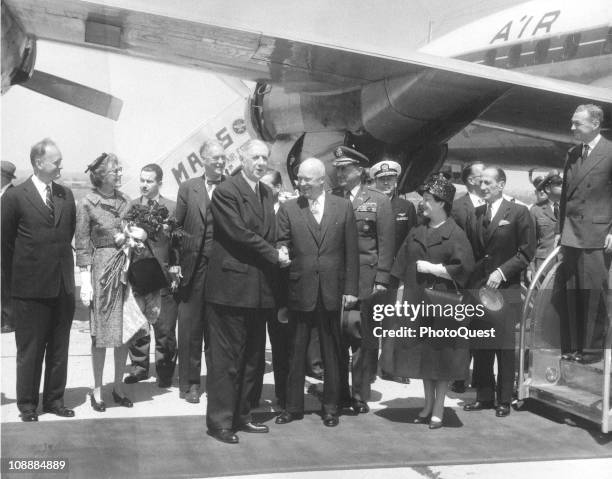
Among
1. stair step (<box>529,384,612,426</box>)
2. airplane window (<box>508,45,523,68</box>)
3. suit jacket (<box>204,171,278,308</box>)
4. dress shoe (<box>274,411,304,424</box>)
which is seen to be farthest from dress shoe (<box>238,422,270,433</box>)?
airplane window (<box>508,45,523,68</box>)

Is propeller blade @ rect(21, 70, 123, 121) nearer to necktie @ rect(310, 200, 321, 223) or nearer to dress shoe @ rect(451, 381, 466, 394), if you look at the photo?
necktie @ rect(310, 200, 321, 223)

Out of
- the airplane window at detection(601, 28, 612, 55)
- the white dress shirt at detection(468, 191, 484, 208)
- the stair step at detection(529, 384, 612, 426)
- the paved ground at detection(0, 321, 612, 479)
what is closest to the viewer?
the paved ground at detection(0, 321, 612, 479)

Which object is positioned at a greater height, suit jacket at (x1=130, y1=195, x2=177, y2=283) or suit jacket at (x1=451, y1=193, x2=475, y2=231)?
suit jacket at (x1=451, y1=193, x2=475, y2=231)

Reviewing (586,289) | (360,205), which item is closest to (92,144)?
(360,205)

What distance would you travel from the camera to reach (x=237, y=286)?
159 inches

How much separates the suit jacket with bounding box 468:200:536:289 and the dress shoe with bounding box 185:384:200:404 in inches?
79.4

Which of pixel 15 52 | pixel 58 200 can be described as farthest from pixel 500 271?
pixel 15 52

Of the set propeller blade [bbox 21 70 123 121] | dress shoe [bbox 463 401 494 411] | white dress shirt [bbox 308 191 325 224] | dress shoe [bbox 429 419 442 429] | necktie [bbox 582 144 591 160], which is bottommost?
dress shoe [bbox 429 419 442 429]

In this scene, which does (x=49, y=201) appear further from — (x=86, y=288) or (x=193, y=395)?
(x=193, y=395)

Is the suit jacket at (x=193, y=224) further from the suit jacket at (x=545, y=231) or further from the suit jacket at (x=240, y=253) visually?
the suit jacket at (x=545, y=231)

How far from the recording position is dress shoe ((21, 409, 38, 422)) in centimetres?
405

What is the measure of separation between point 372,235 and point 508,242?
2.99 ft

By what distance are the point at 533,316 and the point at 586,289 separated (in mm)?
588

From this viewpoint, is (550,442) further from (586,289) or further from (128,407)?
(128,407)
